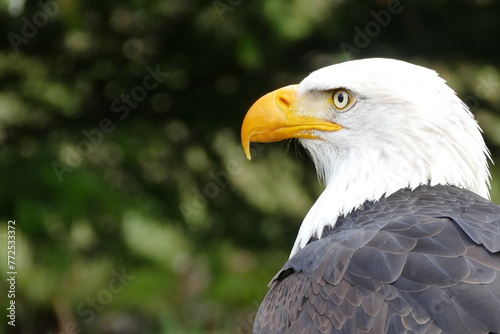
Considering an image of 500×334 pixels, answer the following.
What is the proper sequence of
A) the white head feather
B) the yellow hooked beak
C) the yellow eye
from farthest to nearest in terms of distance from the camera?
1. the yellow hooked beak
2. the yellow eye
3. the white head feather

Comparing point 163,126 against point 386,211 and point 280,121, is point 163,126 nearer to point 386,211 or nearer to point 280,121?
point 280,121

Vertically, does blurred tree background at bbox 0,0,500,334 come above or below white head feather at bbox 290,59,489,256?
below

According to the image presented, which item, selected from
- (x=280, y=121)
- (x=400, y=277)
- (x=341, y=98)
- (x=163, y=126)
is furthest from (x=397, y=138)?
(x=163, y=126)

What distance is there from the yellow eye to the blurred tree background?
1.75m

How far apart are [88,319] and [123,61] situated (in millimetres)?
2463

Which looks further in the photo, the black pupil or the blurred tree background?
the blurred tree background

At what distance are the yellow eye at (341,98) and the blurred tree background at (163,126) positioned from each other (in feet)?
5.73

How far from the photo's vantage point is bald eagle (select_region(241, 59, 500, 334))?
10.9ft

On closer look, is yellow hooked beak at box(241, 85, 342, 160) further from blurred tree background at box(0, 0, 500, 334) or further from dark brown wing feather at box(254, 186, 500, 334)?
blurred tree background at box(0, 0, 500, 334)

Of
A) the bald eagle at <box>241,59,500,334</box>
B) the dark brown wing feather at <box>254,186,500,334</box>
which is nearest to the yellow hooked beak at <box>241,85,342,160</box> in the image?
the bald eagle at <box>241,59,500,334</box>

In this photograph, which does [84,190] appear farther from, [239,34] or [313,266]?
[313,266]

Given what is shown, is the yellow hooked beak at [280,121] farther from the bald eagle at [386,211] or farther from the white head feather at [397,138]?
the white head feather at [397,138]

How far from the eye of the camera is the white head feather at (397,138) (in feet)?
14.1

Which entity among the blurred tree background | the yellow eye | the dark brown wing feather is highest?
the yellow eye
